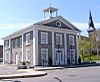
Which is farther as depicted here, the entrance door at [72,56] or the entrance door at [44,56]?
the entrance door at [72,56]

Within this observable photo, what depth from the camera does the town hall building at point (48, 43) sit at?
3619 centimetres

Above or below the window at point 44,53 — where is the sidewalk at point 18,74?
below

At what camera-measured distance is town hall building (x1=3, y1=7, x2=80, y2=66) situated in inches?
1425

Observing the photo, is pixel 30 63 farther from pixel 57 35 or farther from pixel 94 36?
pixel 94 36

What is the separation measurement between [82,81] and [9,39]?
35.0 m

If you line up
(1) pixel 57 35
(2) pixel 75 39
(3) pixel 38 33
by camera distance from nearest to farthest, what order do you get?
(3) pixel 38 33
(1) pixel 57 35
(2) pixel 75 39

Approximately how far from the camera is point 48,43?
3747 cm

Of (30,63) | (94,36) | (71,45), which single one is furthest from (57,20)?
(94,36)

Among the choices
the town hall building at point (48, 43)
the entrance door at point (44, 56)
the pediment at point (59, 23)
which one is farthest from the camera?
the pediment at point (59, 23)

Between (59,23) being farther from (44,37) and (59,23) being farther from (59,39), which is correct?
(44,37)

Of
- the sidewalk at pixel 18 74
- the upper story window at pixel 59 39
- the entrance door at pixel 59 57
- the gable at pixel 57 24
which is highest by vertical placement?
the gable at pixel 57 24

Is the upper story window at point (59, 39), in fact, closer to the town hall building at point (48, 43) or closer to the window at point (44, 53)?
the town hall building at point (48, 43)

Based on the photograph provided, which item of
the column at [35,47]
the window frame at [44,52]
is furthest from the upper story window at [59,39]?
the column at [35,47]

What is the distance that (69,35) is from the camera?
1612 inches
